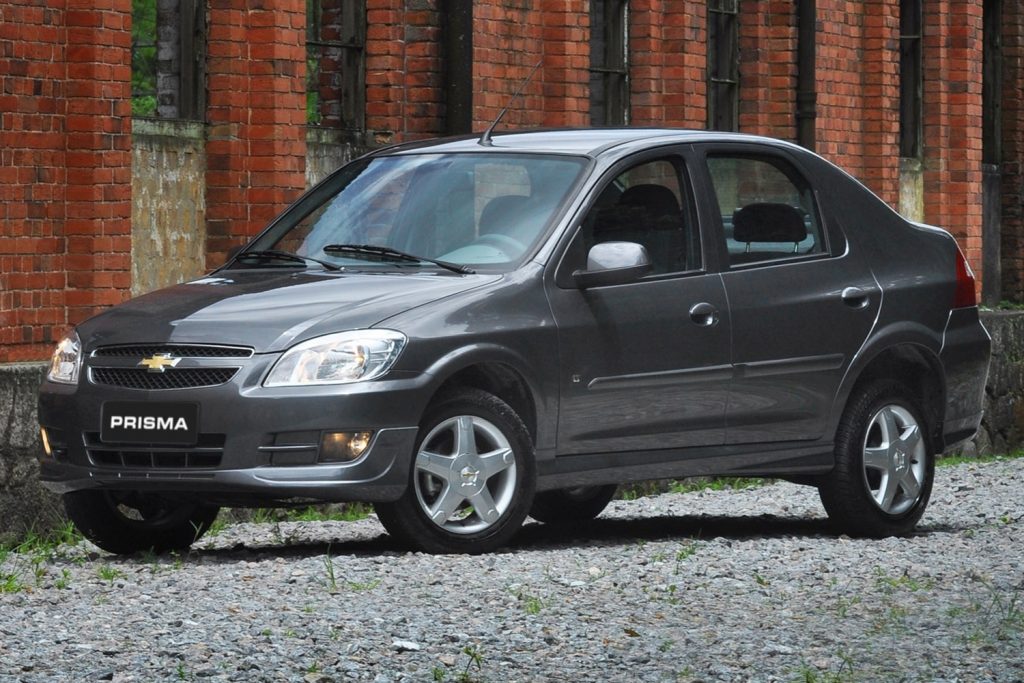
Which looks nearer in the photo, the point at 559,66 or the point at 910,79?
the point at 559,66

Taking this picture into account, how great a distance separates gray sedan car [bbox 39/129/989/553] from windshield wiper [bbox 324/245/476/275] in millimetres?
15

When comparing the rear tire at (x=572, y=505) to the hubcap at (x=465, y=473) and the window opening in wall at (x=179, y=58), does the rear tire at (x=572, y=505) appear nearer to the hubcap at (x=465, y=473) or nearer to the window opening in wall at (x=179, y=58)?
the hubcap at (x=465, y=473)

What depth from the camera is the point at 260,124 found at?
14.4m

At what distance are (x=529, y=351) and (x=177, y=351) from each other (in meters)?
1.37

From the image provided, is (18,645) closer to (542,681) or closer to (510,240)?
(542,681)

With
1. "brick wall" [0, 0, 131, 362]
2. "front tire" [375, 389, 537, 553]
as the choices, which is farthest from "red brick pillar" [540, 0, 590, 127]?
"front tire" [375, 389, 537, 553]

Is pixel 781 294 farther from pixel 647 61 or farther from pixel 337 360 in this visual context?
pixel 647 61

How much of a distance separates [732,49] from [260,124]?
744cm

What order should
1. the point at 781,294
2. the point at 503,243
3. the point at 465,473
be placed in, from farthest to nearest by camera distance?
the point at 781,294 → the point at 503,243 → the point at 465,473

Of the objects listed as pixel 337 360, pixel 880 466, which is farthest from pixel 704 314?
pixel 337 360

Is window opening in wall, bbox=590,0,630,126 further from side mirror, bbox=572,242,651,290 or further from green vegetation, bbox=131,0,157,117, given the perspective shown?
green vegetation, bbox=131,0,157,117

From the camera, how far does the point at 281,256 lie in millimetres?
9930

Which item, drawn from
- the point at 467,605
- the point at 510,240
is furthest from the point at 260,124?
the point at 467,605

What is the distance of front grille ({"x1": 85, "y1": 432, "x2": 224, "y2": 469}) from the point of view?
345 inches
